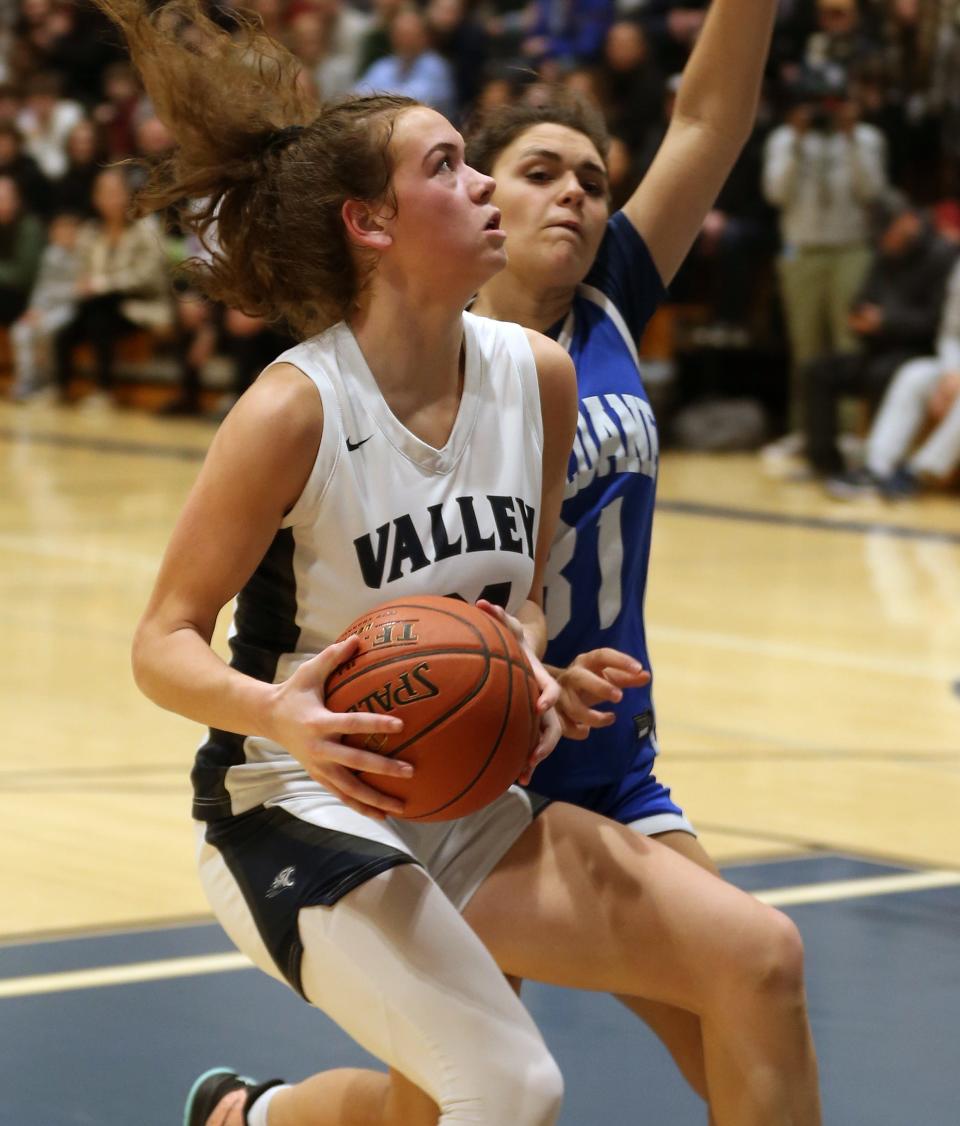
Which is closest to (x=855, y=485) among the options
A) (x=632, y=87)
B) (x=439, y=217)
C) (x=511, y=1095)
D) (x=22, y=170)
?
(x=632, y=87)

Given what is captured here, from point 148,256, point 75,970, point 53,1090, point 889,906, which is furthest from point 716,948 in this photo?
point 148,256

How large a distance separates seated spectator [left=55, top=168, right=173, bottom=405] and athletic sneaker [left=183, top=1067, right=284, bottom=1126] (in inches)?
486

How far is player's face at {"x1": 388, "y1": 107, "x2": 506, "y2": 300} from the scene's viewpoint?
265 cm

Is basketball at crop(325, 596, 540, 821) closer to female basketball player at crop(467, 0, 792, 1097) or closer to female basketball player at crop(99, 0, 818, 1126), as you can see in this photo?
female basketball player at crop(99, 0, 818, 1126)

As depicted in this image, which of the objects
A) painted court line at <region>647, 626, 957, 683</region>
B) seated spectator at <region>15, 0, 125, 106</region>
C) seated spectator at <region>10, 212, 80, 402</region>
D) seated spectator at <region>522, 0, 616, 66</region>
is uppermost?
seated spectator at <region>522, 0, 616, 66</region>

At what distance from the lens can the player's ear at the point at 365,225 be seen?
2.69 m

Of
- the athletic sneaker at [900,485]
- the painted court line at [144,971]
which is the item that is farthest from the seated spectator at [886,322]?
the painted court line at [144,971]

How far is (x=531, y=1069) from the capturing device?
2.44 meters

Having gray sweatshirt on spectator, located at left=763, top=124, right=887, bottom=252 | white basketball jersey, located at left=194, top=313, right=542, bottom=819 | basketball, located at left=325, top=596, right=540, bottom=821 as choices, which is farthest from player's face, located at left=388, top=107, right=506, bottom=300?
gray sweatshirt on spectator, located at left=763, top=124, right=887, bottom=252

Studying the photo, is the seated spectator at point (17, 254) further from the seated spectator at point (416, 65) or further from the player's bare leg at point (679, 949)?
the player's bare leg at point (679, 949)

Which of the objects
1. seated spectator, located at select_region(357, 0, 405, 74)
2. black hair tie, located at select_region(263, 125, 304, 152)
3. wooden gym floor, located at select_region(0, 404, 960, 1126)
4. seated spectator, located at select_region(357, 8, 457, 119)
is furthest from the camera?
seated spectator, located at select_region(357, 0, 405, 74)

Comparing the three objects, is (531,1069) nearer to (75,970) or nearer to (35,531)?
(75,970)

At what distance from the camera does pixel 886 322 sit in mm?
11773

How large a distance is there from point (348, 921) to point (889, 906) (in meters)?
2.48
